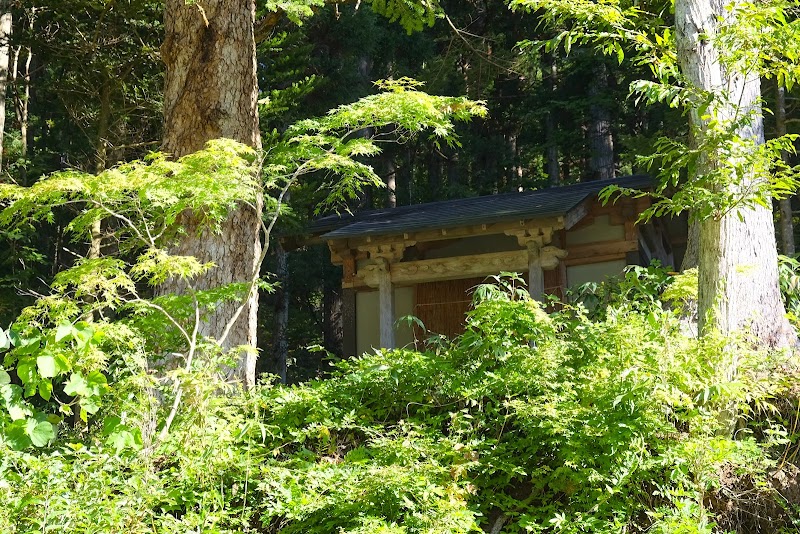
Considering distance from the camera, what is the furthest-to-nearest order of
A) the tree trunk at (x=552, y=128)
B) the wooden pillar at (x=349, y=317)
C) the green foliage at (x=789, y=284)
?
the tree trunk at (x=552, y=128)
the wooden pillar at (x=349, y=317)
the green foliage at (x=789, y=284)

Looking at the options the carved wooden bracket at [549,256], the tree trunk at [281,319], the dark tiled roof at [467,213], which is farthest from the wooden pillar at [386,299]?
the tree trunk at [281,319]

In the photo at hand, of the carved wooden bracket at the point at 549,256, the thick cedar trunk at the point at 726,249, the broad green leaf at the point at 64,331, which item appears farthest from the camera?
the carved wooden bracket at the point at 549,256

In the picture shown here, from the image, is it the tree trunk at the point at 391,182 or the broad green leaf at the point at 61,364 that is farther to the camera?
the tree trunk at the point at 391,182

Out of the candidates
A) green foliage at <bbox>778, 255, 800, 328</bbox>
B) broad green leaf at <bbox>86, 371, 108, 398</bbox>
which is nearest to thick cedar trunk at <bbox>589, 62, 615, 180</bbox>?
green foliage at <bbox>778, 255, 800, 328</bbox>

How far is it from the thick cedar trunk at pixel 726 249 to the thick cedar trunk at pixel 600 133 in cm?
1620

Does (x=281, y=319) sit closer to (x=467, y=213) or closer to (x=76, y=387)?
(x=467, y=213)

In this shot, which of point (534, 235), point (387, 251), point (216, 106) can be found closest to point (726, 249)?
point (216, 106)

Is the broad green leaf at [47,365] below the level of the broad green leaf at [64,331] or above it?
below

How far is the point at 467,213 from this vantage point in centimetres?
1285

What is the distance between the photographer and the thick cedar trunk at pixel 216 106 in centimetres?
771

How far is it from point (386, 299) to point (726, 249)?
25.6 ft

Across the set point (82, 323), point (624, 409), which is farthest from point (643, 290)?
point (82, 323)

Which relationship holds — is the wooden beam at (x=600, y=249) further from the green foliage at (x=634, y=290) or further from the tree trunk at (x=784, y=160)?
the green foliage at (x=634, y=290)

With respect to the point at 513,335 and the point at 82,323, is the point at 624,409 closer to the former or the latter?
the point at 513,335
